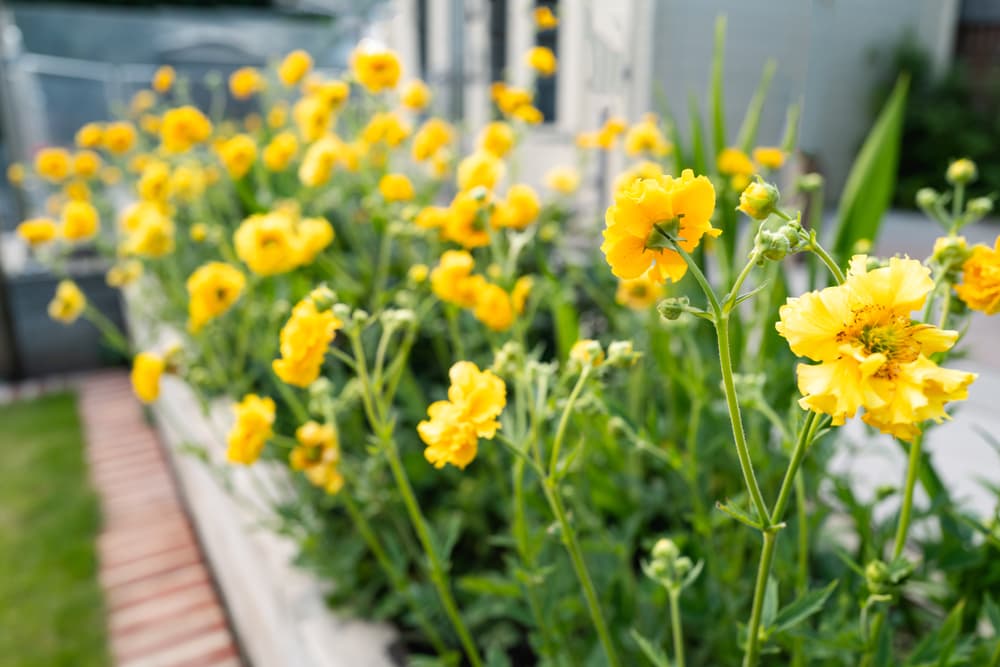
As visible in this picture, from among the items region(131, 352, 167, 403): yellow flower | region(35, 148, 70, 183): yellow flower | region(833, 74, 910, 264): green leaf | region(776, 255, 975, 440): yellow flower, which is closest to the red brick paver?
region(131, 352, 167, 403): yellow flower

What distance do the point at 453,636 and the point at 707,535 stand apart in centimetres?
34

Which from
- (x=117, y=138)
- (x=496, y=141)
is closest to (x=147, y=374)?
(x=496, y=141)

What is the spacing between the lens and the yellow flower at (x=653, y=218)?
33 centimetres

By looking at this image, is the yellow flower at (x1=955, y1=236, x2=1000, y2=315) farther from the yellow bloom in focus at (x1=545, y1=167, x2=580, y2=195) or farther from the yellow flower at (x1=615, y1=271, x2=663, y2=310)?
the yellow bloom in focus at (x1=545, y1=167, x2=580, y2=195)

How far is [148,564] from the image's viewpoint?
1592 millimetres

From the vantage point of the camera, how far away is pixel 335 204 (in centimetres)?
158

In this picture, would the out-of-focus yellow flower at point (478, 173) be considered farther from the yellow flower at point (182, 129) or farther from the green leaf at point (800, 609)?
the yellow flower at point (182, 129)

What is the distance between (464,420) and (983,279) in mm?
296

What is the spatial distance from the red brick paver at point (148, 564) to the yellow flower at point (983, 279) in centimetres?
124

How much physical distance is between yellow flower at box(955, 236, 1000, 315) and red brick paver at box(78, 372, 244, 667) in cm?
124

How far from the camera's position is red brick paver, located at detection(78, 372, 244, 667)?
4.33 ft

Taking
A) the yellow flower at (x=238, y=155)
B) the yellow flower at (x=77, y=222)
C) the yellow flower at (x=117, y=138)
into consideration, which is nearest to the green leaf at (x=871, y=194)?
the yellow flower at (x=238, y=155)

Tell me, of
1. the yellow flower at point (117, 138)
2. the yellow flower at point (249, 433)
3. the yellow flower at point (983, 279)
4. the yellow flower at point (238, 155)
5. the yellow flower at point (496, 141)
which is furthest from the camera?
the yellow flower at point (117, 138)

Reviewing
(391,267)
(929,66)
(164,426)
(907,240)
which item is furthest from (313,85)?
(929,66)
